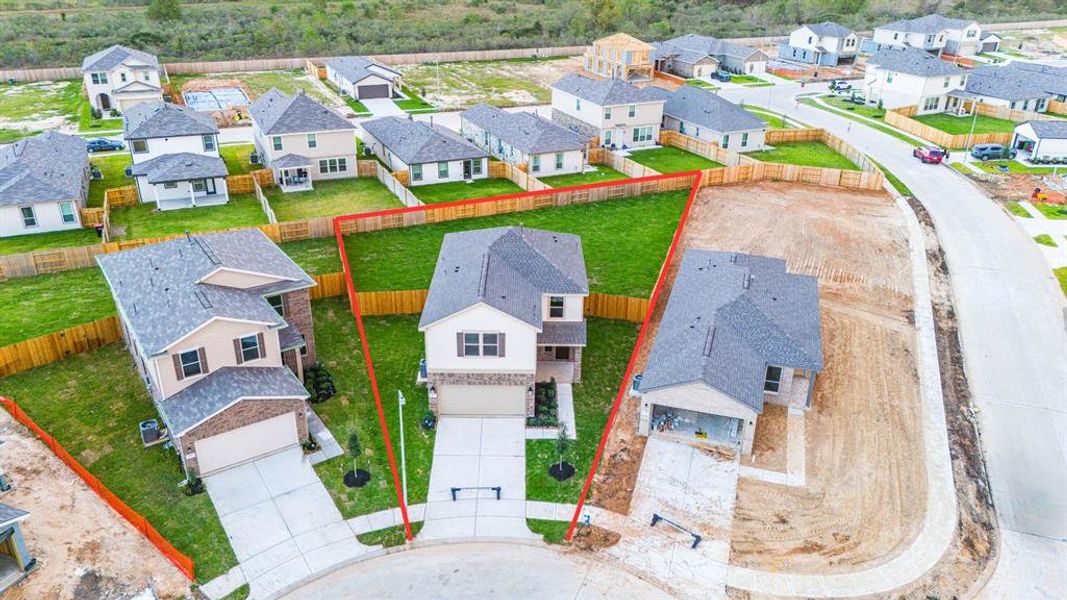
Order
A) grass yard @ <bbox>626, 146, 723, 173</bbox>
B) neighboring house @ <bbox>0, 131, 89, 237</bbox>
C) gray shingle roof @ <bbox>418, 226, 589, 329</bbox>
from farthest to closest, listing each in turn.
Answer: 1. grass yard @ <bbox>626, 146, 723, 173</bbox>
2. neighboring house @ <bbox>0, 131, 89, 237</bbox>
3. gray shingle roof @ <bbox>418, 226, 589, 329</bbox>

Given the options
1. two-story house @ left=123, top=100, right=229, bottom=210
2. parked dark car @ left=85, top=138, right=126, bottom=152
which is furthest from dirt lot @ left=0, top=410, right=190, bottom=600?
parked dark car @ left=85, top=138, right=126, bottom=152

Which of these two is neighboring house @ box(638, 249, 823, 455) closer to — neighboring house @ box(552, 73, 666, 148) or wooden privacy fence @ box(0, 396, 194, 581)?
wooden privacy fence @ box(0, 396, 194, 581)

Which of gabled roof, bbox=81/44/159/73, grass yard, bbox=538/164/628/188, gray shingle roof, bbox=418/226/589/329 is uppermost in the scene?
gabled roof, bbox=81/44/159/73

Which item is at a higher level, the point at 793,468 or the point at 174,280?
the point at 174,280

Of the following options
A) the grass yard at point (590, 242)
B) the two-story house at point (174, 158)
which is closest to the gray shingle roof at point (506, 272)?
the grass yard at point (590, 242)

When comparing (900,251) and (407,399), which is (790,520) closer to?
(407,399)

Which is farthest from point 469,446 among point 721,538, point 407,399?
point 721,538
